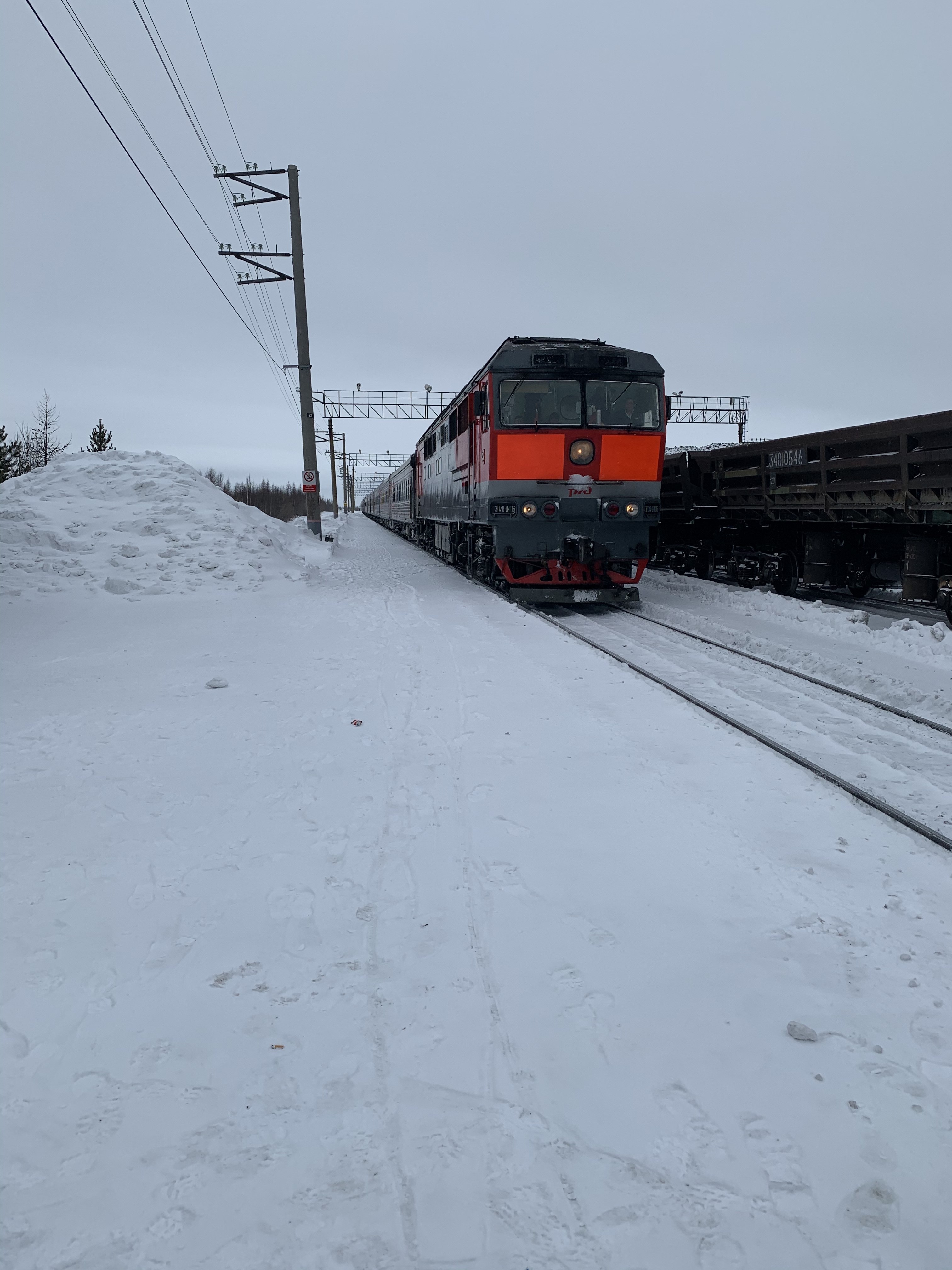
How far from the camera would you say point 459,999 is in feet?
8.75

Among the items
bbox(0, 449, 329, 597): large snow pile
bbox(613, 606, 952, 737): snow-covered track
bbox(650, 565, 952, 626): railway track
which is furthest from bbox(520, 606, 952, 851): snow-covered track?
bbox(0, 449, 329, 597): large snow pile

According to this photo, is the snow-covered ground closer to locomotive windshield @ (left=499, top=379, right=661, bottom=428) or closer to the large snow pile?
locomotive windshield @ (left=499, top=379, right=661, bottom=428)

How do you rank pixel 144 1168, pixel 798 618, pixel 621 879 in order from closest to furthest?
pixel 144 1168 → pixel 621 879 → pixel 798 618

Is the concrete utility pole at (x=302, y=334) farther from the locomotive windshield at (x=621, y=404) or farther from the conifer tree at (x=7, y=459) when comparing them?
the conifer tree at (x=7, y=459)

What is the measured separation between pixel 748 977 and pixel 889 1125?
2.21 ft

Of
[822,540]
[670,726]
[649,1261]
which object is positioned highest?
[822,540]

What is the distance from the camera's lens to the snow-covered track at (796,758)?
389 centimetres

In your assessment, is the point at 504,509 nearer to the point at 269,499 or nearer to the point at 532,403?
the point at 532,403

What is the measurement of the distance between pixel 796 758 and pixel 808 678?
2.66 m

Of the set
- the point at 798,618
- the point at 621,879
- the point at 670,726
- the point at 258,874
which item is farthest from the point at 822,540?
the point at 258,874

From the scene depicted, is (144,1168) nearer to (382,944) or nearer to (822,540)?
(382,944)

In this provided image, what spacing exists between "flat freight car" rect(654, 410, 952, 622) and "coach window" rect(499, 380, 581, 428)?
8.86ft

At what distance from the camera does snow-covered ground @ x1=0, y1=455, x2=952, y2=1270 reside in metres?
1.88

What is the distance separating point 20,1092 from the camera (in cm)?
225
